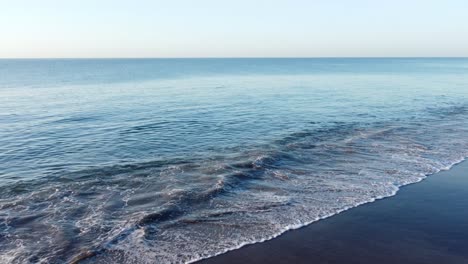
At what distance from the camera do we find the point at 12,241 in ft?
38.8

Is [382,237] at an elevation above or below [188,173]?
above

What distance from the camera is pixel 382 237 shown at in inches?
460

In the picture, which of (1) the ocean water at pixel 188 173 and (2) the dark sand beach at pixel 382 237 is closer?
(2) the dark sand beach at pixel 382 237

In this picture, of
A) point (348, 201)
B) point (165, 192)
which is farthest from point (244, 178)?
point (348, 201)

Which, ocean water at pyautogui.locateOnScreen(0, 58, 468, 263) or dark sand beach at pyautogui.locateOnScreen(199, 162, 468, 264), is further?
ocean water at pyautogui.locateOnScreen(0, 58, 468, 263)

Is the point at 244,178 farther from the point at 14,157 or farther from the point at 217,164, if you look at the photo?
the point at 14,157

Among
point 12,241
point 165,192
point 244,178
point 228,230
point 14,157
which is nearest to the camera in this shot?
point 12,241

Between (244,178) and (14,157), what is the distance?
13.5m

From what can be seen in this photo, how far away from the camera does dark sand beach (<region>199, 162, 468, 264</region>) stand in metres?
10.6

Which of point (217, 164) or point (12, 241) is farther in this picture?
point (217, 164)

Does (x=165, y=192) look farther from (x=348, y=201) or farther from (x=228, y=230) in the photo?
(x=348, y=201)

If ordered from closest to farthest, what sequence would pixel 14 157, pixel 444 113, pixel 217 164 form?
pixel 217 164
pixel 14 157
pixel 444 113

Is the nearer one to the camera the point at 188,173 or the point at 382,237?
the point at 382,237

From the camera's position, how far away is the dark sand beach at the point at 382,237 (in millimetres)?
10625
